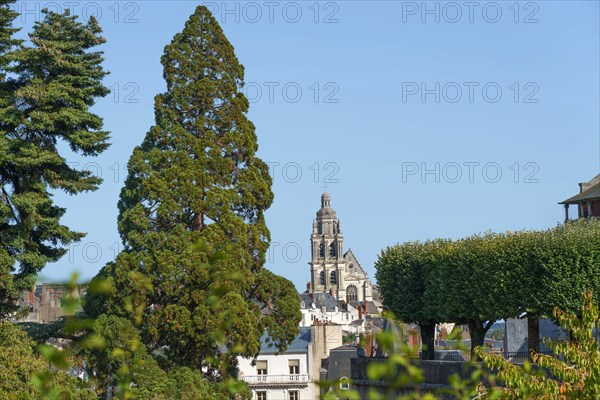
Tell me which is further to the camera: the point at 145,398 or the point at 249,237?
the point at 249,237

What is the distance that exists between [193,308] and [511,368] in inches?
999

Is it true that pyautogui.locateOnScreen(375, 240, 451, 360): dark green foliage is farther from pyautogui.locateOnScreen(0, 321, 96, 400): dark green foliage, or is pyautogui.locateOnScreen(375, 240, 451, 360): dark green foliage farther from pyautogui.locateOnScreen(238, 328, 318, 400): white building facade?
pyautogui.locateOnScreen(238, 328, 318, 400): white building facade

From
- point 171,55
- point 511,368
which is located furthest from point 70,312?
point 171,55

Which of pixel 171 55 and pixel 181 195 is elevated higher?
pixel 171 55

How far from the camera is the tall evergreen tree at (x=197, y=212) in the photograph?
37.6m

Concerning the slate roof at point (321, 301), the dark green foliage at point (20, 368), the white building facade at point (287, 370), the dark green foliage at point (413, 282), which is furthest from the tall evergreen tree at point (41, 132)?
the slate roof at point (321, 301)

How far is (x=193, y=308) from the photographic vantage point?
125 feet

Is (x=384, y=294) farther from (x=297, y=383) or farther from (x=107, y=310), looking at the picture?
(x=297, y=383)

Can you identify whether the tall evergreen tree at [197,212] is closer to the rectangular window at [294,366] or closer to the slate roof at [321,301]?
the rectangular window at [294,366]

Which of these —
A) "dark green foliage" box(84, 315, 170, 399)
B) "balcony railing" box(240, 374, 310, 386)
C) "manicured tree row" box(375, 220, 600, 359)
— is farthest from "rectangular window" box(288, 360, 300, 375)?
"dark green foliage" box(84, 315, 170, 399)

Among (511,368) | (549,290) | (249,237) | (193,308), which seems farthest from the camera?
(249,237)

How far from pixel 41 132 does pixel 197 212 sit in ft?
24.5

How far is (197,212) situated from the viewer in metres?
40.2

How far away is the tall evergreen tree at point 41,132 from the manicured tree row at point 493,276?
44.7 ft
